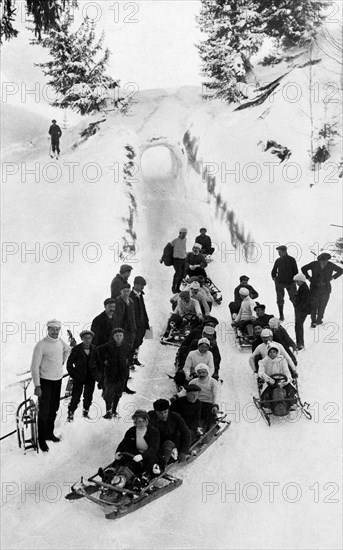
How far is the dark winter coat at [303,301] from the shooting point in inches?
464

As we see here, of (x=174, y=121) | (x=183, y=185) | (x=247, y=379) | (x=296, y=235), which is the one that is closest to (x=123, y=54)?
(x=174, y=121)

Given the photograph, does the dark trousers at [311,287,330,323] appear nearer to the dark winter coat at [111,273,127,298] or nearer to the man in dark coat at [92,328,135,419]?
the dark winter coat at [111,273,127,298]

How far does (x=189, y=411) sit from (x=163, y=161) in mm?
20653

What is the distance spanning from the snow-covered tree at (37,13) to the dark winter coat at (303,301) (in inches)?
262

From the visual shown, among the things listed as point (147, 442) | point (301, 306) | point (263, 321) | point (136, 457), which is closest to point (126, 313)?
point (263, 321)

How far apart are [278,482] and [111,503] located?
226cm

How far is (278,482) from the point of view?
25.4ft

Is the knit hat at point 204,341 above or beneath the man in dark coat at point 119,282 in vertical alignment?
beneath

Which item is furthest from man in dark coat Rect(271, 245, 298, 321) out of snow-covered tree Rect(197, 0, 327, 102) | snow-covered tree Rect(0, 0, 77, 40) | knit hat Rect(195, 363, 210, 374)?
snow-covered tree Rect(197, 0, 327, 102)

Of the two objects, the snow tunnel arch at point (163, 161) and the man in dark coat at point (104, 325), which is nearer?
the man in dark coat at point (104, 325)

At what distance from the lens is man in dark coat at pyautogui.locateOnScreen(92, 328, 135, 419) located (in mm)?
8852

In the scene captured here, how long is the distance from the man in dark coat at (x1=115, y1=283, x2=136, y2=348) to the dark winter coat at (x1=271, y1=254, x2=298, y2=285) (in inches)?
161

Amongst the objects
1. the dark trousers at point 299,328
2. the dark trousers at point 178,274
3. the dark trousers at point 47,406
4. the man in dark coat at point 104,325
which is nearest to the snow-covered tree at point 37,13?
the man in dark coat at point 104,325

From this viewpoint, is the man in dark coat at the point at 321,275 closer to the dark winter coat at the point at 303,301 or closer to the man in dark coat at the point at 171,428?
the dark winter coat at the point at 303,301
